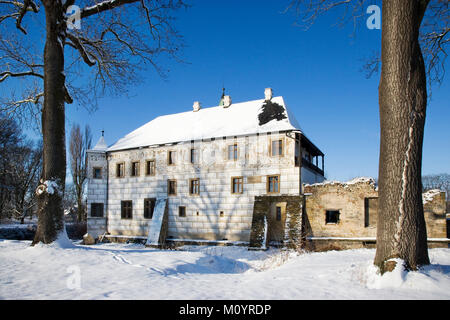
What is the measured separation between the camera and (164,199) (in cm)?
2323

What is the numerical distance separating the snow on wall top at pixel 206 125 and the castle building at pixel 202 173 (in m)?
0.08

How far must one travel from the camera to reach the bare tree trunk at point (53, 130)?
29.9ft

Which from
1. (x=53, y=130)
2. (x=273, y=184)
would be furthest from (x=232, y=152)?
(x=53, y=130)

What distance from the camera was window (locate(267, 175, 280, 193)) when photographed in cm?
1984

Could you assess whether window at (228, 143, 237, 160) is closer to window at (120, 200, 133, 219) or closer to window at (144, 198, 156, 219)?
window at (144, 198, 156, 219)

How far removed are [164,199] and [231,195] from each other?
17.4 ft

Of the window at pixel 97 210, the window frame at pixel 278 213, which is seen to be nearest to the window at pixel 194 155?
the window frame at pixel 278 213

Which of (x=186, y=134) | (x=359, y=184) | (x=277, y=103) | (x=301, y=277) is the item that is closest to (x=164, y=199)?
(x=186, y=134)

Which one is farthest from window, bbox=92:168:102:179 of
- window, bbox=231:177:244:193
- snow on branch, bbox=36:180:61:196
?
snow on branch, bbox=36:180:61:196

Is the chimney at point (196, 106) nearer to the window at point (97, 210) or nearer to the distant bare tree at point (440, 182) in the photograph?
the window at point (97, 210)

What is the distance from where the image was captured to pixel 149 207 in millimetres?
23969

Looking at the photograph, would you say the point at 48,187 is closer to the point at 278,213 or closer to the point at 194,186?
the point at 194,186

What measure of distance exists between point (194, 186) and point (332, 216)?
30.5ft
